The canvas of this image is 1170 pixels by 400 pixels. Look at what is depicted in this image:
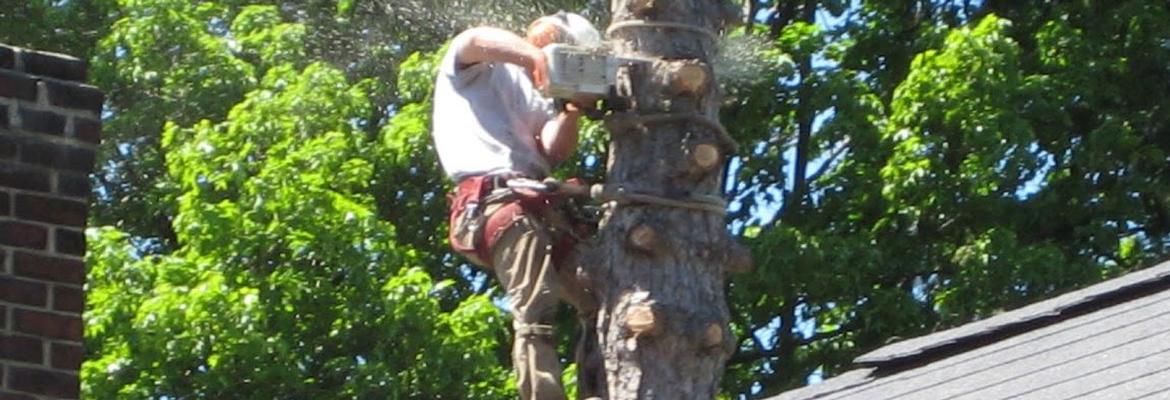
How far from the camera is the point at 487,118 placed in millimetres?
7914

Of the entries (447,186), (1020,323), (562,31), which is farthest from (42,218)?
(447,186)

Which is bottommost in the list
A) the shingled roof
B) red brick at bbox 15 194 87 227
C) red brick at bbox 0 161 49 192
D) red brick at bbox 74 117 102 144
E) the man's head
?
the shingled roof

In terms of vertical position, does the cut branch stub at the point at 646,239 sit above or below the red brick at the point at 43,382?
above

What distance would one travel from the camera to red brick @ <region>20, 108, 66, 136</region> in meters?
8.40

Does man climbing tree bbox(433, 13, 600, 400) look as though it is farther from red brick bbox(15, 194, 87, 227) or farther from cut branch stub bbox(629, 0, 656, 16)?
red brick bbox(15, 194, 87, 227)

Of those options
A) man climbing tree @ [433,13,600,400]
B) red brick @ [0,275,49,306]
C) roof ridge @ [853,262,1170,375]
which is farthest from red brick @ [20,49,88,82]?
roof ridge @ [853,262,1170,375]

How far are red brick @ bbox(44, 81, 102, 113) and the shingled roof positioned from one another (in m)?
2.90

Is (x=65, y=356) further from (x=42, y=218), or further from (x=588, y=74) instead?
(x=588, y=74)

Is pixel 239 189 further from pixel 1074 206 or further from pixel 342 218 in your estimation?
pixel 1074 206

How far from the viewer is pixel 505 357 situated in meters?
19.1

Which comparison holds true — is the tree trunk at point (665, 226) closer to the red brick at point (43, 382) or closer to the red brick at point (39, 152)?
the red brick at point (43, 382)

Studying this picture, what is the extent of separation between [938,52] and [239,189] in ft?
15.9

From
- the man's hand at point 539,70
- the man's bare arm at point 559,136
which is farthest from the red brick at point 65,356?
the man's hand at point 539,70

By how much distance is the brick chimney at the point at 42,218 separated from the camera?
27.0ft
